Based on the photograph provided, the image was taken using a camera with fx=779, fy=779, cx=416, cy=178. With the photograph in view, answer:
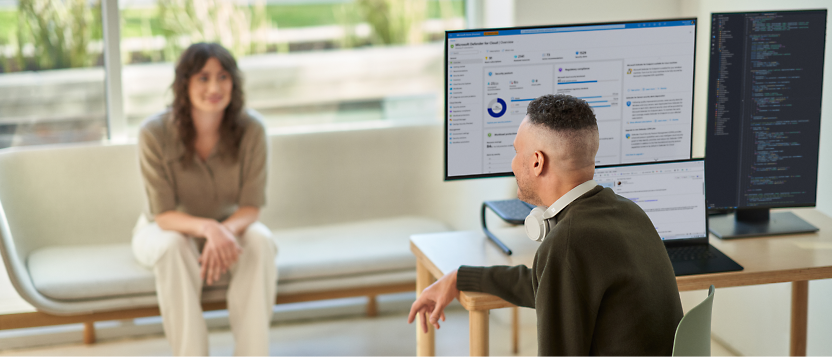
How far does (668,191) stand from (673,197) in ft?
0.07

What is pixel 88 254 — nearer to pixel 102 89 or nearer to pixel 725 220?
pixel 102 89

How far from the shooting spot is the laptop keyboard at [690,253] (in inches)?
73.7

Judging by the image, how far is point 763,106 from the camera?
2.11m

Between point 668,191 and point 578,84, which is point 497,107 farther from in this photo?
point 668,191

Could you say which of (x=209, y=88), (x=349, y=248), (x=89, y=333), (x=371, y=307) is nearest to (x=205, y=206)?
(x=209, y=88)

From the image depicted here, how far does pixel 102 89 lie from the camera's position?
3178 millimetres

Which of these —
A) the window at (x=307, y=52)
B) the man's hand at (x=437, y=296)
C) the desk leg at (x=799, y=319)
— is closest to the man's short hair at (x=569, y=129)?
the man's hand at (x=437, y=296)

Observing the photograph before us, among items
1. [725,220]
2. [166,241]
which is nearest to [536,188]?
[725,220]

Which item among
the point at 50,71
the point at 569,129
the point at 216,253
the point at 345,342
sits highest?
the point at 50,71

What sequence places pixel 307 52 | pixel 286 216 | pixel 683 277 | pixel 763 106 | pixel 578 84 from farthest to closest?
pixel 307 52
pixel 286 216
pixel 763 106
pixel 578 84
pixel 683 277

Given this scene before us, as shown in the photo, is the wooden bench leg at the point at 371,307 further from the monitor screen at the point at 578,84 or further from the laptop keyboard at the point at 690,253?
the laptop keyboard at the point at 690,253

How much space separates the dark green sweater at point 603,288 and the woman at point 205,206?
1427 millimetres

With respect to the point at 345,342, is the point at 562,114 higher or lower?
higher

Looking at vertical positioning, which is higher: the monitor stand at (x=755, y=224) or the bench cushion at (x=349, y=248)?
the monitor stand at (x=755, y=224)
